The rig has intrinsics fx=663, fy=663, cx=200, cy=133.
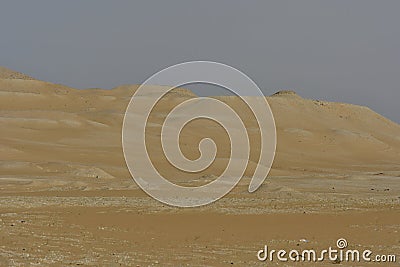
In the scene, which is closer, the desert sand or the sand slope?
the desert sand

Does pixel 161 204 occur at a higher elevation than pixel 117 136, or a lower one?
lower

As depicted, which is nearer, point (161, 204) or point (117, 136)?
point (161, 204)

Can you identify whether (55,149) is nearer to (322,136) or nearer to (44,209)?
(44,209)

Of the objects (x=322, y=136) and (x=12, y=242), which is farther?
(x=322, y=136)

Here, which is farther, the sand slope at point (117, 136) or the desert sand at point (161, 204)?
the sand slope at point (117, 136)

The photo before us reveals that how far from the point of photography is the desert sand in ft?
47.5

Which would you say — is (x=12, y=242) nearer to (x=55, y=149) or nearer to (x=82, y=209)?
(x=82, y=209)

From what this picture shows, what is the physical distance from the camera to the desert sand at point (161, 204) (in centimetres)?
1447

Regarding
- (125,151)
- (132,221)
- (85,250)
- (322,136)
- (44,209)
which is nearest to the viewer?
(85,250)

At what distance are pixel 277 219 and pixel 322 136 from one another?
190 ft

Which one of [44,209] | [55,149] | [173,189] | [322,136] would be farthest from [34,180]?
[322,136]

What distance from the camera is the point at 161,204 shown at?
82.4 feet

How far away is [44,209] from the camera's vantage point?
73.3 ft

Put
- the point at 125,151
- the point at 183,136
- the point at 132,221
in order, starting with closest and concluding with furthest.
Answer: the point at 132,221 < the point at 125,151 < the point at 183,136
